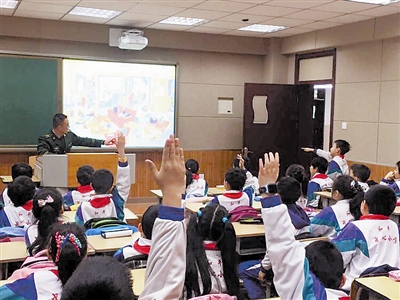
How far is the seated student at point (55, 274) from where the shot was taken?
1.77 metres

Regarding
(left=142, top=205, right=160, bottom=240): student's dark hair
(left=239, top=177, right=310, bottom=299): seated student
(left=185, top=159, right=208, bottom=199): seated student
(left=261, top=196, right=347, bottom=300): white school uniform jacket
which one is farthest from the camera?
(left=185, top=159, right=208, bottom=199): seated student


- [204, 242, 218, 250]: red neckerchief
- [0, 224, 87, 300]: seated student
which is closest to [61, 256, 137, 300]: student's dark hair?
[0, 224, 87, 300]: seated student

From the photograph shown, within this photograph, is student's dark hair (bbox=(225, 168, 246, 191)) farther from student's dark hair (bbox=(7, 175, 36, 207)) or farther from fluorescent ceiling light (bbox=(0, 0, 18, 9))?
fluorescent ceiling light (bbox=(0, 0, 18, 9))

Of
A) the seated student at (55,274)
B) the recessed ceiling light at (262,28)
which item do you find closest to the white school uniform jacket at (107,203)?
the seated student at (55,274)

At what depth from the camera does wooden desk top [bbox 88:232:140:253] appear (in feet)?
9.29

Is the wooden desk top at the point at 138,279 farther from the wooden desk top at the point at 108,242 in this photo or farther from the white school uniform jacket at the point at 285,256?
the white school uniform jacket at the point at 285,256

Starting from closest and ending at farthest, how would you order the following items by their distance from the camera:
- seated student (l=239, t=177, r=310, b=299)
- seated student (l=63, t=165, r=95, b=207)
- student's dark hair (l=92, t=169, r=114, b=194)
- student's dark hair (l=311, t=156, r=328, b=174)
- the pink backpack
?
seated student (l=239, t=177, r=310, b=299)
student's dark hair (l=92, t=169, r=114, b=194)
the pink backpack
seated student (l=63, t=165, r=95, b=207)
student's dark hair (l=311, t=156, r=328, b=174)

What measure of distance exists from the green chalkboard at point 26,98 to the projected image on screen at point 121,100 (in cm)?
24

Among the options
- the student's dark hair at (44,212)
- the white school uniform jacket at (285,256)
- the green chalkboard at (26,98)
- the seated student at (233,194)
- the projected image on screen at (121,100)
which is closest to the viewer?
the white school uniform jacket at (285,256)

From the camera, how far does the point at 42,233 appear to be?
A: 2.64 metres

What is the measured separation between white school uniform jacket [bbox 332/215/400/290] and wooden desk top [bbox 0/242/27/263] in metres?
1.88

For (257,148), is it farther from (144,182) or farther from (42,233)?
(42,233)

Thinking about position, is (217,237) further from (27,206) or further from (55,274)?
(27,206)

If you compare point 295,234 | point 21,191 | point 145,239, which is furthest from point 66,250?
point 295,234
